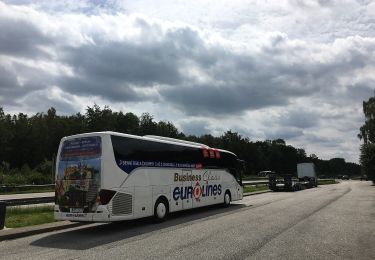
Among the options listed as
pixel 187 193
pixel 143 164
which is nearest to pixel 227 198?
pixel 187 193

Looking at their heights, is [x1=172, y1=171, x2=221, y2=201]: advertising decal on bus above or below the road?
above

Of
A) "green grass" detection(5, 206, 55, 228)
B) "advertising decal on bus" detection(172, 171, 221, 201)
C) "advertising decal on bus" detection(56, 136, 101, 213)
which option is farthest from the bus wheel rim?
"green grass" detection(5, 206, 55, 228)

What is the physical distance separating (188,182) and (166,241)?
783 cm

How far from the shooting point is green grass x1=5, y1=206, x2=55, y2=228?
16.2 metres

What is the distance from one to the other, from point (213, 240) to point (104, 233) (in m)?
4.19

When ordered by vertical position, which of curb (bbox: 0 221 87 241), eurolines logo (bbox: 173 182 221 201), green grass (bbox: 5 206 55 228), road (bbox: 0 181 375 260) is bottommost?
road (bbox: 0 181 375 260)

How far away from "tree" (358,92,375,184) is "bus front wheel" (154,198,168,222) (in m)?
53.1

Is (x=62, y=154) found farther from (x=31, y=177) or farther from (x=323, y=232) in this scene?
(x=31, y=177)

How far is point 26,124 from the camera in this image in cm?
9550

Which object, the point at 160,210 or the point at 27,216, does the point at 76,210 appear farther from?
the point at 27,216

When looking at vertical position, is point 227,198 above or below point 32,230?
above

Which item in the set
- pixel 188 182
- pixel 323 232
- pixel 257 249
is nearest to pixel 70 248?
pixel 257 249

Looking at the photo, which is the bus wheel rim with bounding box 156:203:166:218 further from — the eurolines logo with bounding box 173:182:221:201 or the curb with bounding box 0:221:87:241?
the curb with bounding box 0:221:87:241

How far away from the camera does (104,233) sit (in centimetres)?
1473
